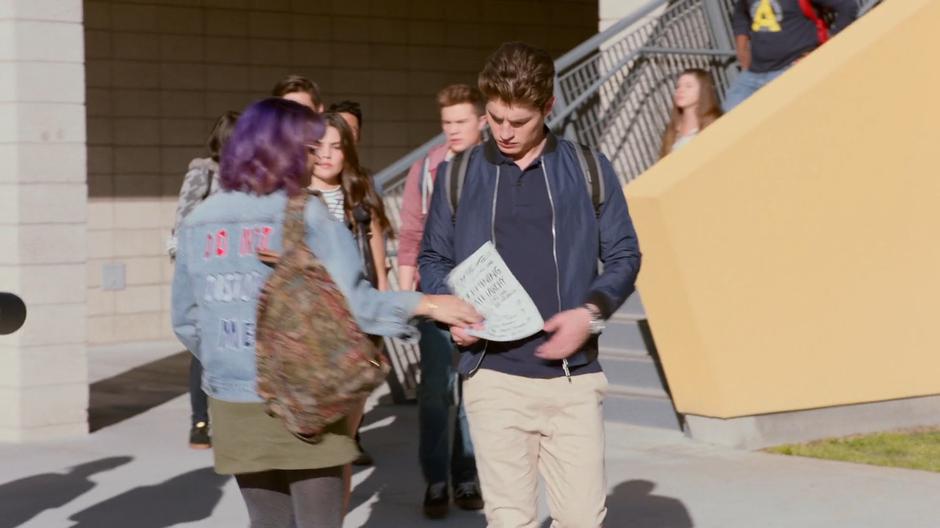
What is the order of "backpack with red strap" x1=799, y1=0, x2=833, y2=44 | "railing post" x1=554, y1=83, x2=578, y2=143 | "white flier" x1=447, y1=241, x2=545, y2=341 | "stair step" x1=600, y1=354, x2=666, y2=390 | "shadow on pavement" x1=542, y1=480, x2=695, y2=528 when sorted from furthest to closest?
1. "railing post" x1=554, y1=83, x2=578, y2=143
2. "backpack with red strap" x1=799, y1=0, x2=833, y2=44
3. "stair step" x1=600, y1=354, x2=666, y2=390
4. "shadow on pavement" x1=542, y1=480, x2=695, y2=528
5. "white flier" x1=447, y1=241, x2=545, y2=341

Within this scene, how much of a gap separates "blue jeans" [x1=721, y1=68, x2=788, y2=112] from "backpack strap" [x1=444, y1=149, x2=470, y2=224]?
543 cm

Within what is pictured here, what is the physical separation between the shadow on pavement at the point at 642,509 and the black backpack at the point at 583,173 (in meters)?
2.19

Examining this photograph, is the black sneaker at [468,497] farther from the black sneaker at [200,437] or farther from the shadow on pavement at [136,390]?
the shadow on pavement at [136,390]

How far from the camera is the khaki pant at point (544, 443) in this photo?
15.5 ft

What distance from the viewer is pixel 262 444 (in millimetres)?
4301

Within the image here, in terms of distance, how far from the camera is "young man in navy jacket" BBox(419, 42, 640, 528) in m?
4.71

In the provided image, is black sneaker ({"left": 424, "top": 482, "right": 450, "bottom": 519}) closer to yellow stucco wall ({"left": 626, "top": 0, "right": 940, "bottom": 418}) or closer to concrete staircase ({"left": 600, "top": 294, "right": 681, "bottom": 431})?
yellow stucco wall ({"left": 626, "top": 0, "right": 940, "bottom": 418})

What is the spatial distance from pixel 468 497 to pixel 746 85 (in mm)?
4077

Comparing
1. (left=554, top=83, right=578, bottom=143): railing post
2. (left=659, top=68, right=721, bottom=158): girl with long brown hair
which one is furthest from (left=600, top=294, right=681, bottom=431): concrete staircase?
(left=554, top=83, right=578, bottom=143): railing post

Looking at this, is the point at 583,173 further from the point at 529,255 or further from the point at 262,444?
the point at 262,444

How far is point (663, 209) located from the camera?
7914 millimetres

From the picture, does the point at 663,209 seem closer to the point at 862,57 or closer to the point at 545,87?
the point at 862,57

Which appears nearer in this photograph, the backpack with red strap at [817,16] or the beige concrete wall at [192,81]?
the backpack with red strap at [817,16]

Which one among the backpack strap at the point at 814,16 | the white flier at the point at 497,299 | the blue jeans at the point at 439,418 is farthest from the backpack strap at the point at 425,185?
the backpack strap at the point at 814,16
